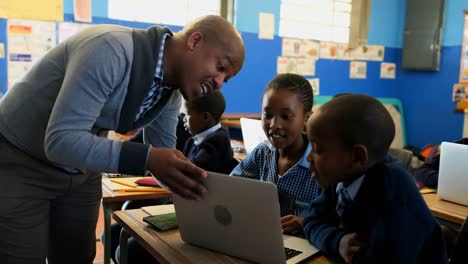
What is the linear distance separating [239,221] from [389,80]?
4.97m

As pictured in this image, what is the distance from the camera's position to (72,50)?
1.06 meters

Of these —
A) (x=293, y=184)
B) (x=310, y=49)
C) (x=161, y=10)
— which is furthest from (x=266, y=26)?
(x=293, y=184)

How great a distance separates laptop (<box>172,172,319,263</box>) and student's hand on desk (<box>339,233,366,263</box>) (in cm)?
11

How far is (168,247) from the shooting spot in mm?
1107

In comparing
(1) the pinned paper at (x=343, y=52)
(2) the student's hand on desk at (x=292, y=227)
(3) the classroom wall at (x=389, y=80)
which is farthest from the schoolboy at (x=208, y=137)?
(1) the pinned paper at (x=343, y=52)

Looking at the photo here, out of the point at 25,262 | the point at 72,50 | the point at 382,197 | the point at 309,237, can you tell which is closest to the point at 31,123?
the point at 72,50

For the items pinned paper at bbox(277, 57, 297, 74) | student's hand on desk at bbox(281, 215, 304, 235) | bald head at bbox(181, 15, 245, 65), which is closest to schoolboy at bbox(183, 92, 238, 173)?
student's hand on desk at bbox(281, 215, 304, 235)

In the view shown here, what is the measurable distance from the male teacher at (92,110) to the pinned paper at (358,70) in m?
4.22

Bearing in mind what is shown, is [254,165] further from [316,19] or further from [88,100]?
[316,19]

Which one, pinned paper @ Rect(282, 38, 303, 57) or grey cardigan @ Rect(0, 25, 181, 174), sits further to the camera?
pinned paper @ Rect(282, 38, 303, 57)

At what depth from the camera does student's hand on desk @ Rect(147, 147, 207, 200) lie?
0.95 m

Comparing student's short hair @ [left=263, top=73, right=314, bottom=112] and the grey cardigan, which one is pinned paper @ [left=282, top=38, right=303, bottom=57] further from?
the grey cardigan

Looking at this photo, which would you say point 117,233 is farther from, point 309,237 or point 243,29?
point 243,29

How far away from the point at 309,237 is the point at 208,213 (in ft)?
0.87
